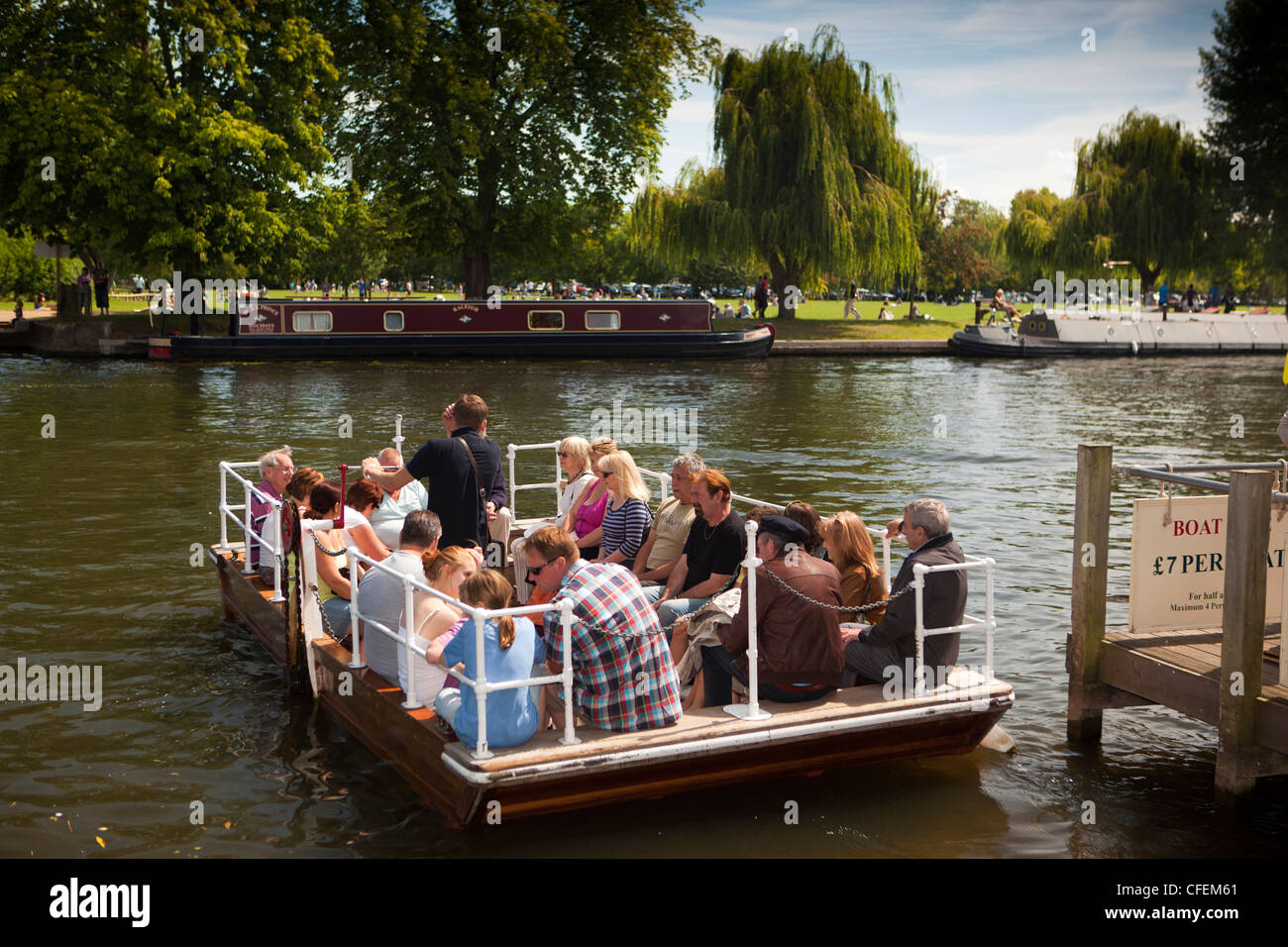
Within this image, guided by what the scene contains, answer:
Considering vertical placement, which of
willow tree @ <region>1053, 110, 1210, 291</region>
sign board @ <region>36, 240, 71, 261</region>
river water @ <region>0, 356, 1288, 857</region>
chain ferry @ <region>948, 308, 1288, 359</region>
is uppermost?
willow tree @ <region>1053, 110, 1210, 291</region>

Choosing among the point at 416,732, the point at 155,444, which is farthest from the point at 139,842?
the point at 155,444

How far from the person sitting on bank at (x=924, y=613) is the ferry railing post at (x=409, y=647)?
2.68 m

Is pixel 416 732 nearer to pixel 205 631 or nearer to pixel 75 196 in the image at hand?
pixel 205 631

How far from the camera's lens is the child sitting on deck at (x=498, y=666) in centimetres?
698

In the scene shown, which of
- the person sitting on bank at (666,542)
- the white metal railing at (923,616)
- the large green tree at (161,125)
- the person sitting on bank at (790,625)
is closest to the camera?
the person sitting on bank at (790,625)

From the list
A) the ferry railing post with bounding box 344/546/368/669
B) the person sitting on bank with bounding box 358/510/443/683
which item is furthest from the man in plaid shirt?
the ferry railing post with bounding box 344/546/368/669

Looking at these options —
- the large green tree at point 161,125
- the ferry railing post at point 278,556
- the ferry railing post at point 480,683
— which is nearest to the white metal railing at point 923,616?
the ferry railing post at point 480,683

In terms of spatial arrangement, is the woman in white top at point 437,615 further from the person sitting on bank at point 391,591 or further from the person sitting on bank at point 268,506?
the person sitting on bank at point 268,506

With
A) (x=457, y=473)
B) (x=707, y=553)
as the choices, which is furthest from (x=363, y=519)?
(x=707, y=553)

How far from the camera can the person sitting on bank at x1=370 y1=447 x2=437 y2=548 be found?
11.0m

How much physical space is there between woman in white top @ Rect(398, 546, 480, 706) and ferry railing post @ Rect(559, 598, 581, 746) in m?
1.01

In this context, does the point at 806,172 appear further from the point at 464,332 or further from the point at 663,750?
the point at 663,750

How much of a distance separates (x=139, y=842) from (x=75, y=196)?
41.2 metres

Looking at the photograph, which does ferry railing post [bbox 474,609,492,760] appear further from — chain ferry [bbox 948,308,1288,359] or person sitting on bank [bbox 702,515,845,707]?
chain ferry [bbox 948,308,1288,359]
